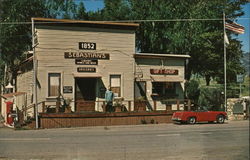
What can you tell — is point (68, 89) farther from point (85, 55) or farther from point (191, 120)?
point (191, 120)

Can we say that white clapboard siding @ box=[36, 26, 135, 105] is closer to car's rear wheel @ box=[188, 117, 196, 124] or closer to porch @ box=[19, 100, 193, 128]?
porch @ box=[19, 100, 193, 128]

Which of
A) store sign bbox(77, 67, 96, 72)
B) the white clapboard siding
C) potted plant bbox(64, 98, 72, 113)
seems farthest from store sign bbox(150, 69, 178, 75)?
potted plant bbox(64, 98, 72, 113)

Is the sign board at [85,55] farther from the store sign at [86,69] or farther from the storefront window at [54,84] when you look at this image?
the storefront window at [54,84]

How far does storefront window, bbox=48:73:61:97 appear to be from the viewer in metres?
14.4

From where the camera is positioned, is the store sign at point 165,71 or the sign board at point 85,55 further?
the store sign at point 165,71

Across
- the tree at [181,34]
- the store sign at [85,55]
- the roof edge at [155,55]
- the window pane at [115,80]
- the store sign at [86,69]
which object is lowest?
the window pane at [115,80]

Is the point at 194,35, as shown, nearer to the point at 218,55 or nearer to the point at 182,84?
the point at 182,84

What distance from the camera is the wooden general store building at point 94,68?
1407 cm

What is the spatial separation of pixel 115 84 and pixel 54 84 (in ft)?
9.01

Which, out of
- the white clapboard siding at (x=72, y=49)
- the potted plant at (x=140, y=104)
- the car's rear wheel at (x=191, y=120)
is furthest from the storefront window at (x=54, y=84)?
the car's rear wheel at (x=191, y=120)

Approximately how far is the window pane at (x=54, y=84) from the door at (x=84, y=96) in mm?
773

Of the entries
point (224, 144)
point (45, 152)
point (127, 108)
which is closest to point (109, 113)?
point (127, 108)

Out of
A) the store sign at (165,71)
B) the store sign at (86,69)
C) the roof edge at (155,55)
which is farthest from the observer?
the store sign at (165,71)

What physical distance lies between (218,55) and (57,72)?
21.2ft
